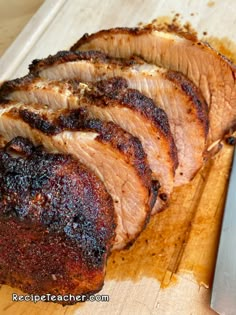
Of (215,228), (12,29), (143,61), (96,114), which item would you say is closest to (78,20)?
(12,29)

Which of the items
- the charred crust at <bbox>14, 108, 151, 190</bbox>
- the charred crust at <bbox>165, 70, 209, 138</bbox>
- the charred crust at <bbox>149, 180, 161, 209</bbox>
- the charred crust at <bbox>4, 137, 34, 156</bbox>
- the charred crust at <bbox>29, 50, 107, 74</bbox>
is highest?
the charred crust at <bbox>165, 70, 209, 138</bbox>

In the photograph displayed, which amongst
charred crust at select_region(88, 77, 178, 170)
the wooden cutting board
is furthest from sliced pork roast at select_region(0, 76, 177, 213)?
the wooden cutting board

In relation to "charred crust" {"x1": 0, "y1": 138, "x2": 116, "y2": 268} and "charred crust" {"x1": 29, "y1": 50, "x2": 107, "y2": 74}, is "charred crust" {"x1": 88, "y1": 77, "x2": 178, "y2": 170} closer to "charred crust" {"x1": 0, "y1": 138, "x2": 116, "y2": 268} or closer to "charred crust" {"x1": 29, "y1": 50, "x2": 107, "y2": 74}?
"charred crust" {"x1": 29, "y1": 50, "x2": 107, "y2": 74}

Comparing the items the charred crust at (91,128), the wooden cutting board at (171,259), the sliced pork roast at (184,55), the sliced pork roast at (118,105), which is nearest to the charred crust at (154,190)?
the sliced pork roast at (118,105)

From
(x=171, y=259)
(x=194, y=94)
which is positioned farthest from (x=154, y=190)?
(x=194, y=94)

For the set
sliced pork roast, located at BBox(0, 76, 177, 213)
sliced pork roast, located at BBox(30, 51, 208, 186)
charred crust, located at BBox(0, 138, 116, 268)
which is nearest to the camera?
charred crust, located at BBox(0, 138, 116, 268)

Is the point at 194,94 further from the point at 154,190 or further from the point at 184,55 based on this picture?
the point at 154,190

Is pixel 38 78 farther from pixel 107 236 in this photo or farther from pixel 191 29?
pixel 191 29
